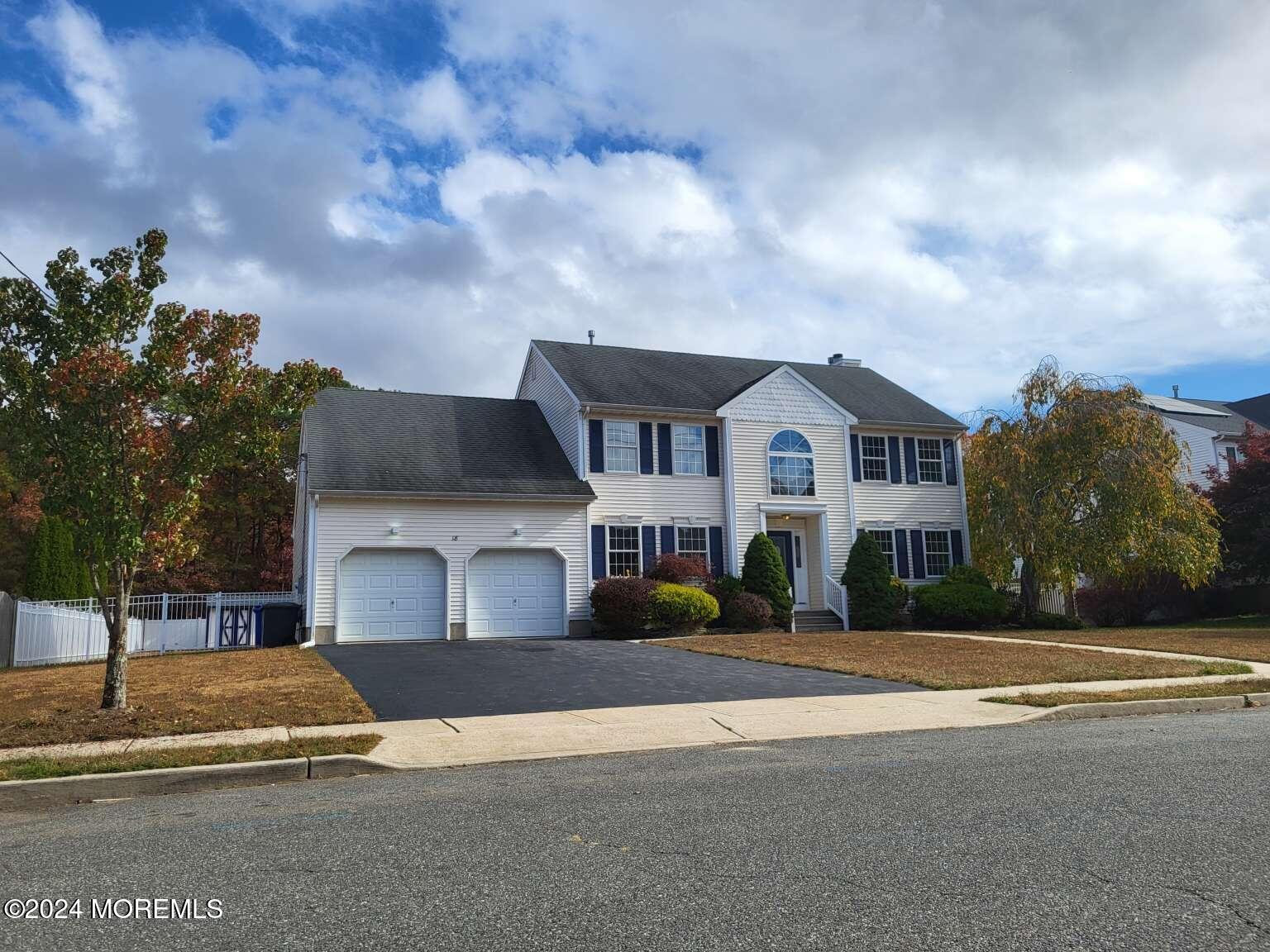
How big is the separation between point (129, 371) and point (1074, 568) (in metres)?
23.0

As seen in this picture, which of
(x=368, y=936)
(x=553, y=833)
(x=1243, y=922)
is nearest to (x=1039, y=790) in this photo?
(x=1243, y=922)

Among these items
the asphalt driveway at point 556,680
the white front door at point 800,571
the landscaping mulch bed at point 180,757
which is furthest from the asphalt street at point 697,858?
the white front door at point 800,571

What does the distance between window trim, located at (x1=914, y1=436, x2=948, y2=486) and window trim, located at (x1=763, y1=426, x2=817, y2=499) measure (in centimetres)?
387

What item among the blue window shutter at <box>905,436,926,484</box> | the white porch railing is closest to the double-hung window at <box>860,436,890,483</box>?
the blue window shutter at <box>905,436,926,484</box>

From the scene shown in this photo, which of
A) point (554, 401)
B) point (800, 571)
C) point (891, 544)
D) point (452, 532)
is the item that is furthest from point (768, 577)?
point (452, 532)

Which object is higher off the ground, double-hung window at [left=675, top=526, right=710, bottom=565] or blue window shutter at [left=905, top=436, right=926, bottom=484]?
blue window shutter at [left=905, top=436, right=926, bottom=484]

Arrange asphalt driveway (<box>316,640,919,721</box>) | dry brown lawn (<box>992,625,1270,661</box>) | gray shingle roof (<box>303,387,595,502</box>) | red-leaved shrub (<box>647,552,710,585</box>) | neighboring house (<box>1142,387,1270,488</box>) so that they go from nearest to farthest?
asphalt driveway (<box>316,640,919,721</box>) → dry brown lawn (<box>992,625,1270,661</box>) → gray shingle roof (<box>303,387,595,502</box>) → red-leaved shrub (<box>647,552,710,585</box>) → neighboring house (<box>1142,387,1270,488</box>)

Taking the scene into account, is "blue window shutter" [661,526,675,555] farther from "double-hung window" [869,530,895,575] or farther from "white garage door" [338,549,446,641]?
"double-hung window" [869,530,895,575]

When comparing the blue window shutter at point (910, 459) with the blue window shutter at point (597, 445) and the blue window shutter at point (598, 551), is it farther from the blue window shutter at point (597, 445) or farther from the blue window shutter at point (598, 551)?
the blue window shutter at point (598, 551)

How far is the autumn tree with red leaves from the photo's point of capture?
10.0 m

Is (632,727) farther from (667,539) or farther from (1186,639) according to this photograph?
(667,539)

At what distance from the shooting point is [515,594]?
23.3 meters

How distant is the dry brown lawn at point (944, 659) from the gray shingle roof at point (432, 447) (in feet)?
19.8

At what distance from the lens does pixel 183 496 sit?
10586 mm
